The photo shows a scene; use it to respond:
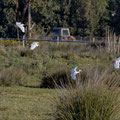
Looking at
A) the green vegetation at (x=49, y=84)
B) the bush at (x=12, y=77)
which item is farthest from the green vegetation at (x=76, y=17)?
the bush at (x=12, y=77)

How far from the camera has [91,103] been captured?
5.52 metres

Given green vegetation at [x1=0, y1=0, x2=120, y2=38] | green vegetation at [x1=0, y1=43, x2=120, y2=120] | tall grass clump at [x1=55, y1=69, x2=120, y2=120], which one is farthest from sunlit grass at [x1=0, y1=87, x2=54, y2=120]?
green vegetation at [x1=0, y1=0, x2=120, y2=38]

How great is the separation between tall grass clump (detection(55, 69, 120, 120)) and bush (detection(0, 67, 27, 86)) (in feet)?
18.4

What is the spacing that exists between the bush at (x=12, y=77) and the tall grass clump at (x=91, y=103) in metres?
5.61

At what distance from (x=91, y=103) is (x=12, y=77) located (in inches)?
246

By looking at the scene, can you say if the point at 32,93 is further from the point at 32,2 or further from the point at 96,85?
the point at 32,2

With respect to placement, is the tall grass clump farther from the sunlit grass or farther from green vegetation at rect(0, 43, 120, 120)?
the sunlit grass

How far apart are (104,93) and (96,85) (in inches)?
7.0

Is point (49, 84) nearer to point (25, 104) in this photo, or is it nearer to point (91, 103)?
point (25, 104)

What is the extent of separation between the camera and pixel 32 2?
29969 mm

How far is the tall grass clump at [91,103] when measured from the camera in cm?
550

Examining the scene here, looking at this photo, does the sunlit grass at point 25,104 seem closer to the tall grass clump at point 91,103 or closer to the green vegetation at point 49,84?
the green vegetation at point 49,84

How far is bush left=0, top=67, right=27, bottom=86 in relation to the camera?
11.1m

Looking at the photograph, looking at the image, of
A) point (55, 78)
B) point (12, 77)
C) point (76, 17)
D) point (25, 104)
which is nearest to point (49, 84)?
point (55, 78)
